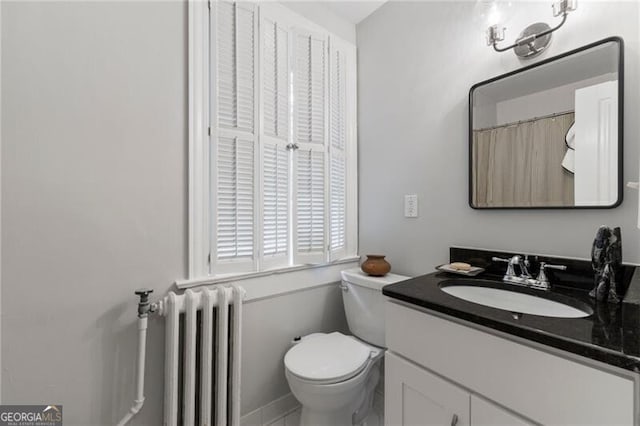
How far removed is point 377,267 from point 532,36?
1218 millimetres

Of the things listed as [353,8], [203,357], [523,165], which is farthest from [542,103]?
[203,357]

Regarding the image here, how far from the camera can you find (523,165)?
1.12 metres

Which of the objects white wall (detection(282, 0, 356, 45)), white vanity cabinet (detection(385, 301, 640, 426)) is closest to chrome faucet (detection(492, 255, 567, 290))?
white vanity cabinet (detection(385, 301, 640, 426))

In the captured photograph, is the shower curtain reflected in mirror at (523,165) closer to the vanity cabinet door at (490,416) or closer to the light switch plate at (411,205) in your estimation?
the light switch plate at (411,205)

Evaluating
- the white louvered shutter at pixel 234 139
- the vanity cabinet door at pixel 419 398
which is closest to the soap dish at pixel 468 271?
the vanity cabinet door at pixel 419 398

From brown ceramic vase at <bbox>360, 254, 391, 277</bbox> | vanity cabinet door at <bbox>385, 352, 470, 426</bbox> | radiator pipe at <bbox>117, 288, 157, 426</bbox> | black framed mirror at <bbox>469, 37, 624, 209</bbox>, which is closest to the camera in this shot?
vanity cabinet door at <bbox>385, 352, 470, 426</bbox>

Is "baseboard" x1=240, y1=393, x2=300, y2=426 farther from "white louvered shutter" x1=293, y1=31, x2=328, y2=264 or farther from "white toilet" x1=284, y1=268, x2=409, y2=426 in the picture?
"white louvered shutter" x1=293, y1=31, x2=328, y2=264

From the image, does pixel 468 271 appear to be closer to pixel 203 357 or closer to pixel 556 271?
pixel 556 271

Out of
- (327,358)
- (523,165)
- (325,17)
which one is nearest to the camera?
(523,165)

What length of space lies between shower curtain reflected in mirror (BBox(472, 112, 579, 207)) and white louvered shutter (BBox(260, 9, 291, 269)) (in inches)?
38.1

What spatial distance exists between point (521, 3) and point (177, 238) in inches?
70.5

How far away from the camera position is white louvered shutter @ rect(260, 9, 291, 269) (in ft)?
4.66

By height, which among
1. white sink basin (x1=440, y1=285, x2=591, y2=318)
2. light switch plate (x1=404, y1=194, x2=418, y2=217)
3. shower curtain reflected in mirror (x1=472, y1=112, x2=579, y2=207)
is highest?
shower curtain reflected in mirror (x1=472, y1=112, x2=579, y2=207)

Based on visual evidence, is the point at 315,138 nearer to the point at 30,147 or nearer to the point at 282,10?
the point at 282,10
